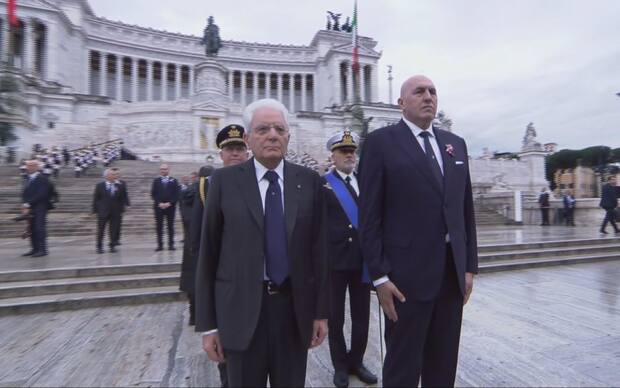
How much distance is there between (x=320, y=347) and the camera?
3904 mm

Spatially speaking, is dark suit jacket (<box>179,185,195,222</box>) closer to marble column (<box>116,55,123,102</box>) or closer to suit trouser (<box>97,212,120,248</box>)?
suit trouser (<box>97,212,120,248</box>)

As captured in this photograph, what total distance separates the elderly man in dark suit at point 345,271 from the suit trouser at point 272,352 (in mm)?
1226

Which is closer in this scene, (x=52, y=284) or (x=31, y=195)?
(x=52, y=284)

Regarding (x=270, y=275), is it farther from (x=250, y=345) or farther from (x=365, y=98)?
(x=365, y=98)

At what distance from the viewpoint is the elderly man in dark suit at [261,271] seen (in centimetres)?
183

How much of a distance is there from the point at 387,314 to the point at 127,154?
1252 inches

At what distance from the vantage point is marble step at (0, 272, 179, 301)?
18.4 ft

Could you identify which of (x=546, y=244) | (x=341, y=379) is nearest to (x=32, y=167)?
(x=341, y=379)

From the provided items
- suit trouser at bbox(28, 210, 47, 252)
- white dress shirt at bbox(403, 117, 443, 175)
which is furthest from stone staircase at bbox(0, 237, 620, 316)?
white dress shirt at bbox(403, 117, 443, 175)

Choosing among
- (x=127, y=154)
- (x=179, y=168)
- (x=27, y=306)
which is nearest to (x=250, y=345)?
(x=27, y=306)

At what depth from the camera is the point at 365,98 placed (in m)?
63.2

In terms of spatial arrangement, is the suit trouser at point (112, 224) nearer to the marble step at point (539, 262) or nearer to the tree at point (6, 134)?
the marble step at point (539, 262)

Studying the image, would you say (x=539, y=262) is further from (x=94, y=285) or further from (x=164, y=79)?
(x=164, y=79)

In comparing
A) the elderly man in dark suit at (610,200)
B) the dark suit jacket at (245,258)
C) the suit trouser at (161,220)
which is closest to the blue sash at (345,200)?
the dark suit jacket at (245,258)
